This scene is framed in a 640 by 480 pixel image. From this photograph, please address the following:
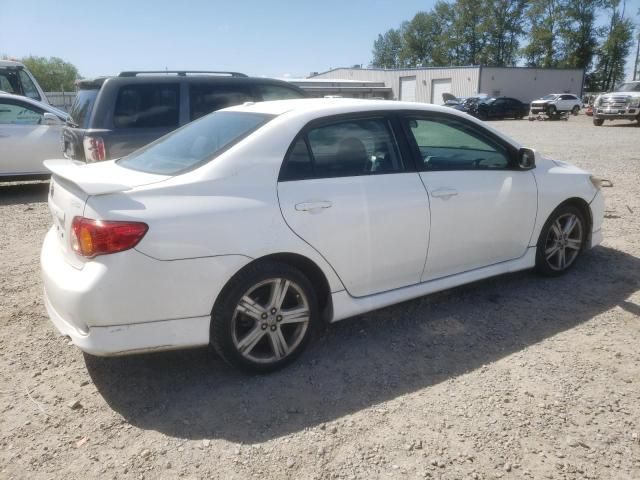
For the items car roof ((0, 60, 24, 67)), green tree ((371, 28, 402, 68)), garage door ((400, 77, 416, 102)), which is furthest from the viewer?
green tree ((371, 28, 402, 68))

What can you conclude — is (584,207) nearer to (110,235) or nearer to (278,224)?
(278,224)

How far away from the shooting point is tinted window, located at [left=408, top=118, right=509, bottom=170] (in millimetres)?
3684

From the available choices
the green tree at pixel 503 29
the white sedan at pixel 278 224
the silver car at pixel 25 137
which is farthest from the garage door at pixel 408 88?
the white sedan at pixel 278 224

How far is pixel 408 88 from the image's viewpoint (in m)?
50.3

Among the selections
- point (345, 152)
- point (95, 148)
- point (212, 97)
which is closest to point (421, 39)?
point (212, 97)

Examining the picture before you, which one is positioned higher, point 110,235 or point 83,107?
point 83,107

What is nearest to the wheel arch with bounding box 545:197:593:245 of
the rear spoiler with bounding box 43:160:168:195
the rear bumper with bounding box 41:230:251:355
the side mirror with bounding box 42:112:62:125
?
the rear bumper with bounding box 41:230:251:355

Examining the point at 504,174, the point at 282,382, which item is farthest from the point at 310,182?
the point at 504,174

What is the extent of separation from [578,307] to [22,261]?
16.7 feet

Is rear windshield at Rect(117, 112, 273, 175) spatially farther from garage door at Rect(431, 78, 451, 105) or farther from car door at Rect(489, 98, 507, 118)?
garage door at Rect(431, 78, 451, 105)

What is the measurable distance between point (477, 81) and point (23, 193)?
139 feet

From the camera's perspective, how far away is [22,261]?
207 inches

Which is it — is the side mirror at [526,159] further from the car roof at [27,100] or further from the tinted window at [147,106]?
the car roof at [27,100]

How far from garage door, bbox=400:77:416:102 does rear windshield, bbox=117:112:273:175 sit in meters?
48.3
